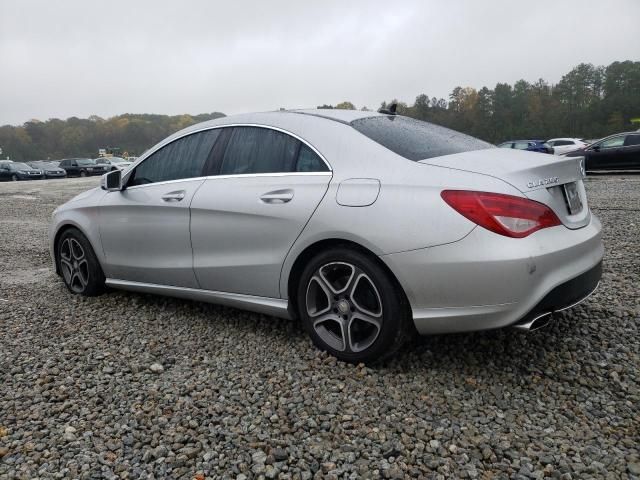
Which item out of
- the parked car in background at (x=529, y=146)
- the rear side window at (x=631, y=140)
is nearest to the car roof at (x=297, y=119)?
the rear side window at (x=631, y=140)

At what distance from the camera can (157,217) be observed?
387 centimetres

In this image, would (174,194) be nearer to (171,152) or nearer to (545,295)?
(171,152)

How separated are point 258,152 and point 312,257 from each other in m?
0.86

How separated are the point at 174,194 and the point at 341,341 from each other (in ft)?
5.31

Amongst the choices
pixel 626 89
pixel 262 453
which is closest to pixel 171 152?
pixel 262 453

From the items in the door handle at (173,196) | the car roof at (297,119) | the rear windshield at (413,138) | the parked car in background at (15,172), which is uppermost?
the car roof at (297,119)

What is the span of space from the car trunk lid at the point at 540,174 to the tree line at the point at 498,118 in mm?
66038

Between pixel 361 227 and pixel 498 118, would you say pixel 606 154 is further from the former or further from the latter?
pixel 498 118

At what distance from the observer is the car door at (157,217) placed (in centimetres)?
372

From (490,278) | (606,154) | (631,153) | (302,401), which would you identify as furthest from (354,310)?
(606,154)

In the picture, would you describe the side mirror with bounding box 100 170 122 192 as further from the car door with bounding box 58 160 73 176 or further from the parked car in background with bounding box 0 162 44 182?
the car door with bounding box 58 160 73 176

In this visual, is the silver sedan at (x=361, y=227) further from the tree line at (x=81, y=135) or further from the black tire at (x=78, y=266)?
the tree line at (x=81, y=135)

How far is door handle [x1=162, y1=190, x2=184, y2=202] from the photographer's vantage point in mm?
3715

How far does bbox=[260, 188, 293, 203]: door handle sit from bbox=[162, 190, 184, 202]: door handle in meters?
0.78
